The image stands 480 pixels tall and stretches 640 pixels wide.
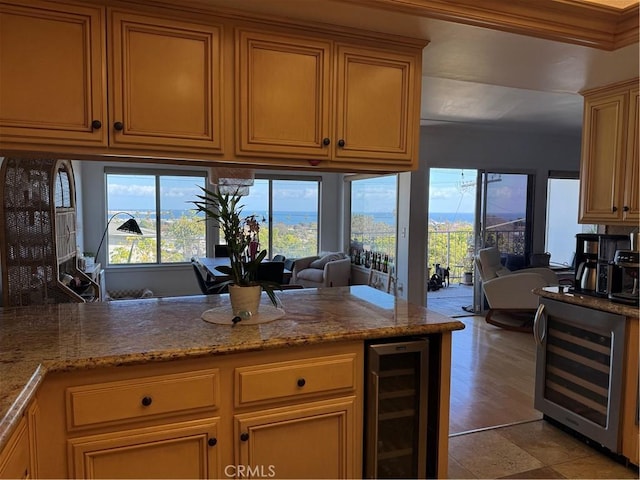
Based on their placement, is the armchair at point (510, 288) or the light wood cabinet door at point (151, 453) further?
the armchair at point (510, 288)

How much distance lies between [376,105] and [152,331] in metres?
1.52

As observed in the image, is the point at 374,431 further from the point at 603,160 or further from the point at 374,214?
the point at 374,214

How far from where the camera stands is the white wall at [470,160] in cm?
582

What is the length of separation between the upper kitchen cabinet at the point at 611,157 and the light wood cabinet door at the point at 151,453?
280cm

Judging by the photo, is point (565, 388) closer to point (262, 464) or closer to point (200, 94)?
point (262, 464)

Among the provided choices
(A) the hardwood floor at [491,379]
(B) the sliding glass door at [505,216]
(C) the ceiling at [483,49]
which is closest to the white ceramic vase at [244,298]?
(C) the ceiling at [483,49]

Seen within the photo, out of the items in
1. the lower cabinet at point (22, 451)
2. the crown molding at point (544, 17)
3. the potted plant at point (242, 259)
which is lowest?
the lower cabinet at point (22, 451)

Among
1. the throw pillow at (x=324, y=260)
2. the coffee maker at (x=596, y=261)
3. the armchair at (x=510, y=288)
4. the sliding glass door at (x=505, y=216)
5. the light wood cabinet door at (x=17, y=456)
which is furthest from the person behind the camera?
the throw pillow at (x=324, y=260)

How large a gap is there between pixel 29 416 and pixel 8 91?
1.21 m

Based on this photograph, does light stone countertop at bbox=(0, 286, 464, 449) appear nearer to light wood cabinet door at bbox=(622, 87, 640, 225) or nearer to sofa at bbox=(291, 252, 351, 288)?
light wood cabinet door at bbox=(622, 87, 640, 225)

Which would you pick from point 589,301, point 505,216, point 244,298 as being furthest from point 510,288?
point 244,298

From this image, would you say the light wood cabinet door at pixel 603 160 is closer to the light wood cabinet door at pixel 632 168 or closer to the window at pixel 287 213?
the light wood cabinet door at pixel 632 168

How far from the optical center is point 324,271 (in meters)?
6.70

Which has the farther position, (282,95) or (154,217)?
(154,217)
